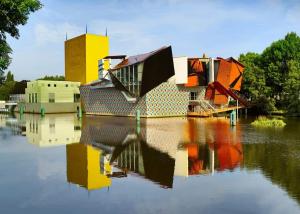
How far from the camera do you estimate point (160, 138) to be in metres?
24.8

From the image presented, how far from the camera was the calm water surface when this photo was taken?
9.91 m

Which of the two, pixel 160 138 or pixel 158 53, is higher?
pixel 158 53

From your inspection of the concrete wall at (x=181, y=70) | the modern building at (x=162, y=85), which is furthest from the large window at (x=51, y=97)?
the concrete wall at (x=181, y=70)

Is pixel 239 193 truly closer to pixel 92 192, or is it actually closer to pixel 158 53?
pixel 92 192

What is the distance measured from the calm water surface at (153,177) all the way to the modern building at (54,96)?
1990 inches

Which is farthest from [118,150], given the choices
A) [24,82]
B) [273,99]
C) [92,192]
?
[24,82]

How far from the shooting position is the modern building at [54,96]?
235 ft

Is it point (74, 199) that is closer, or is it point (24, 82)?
point (74, 199)

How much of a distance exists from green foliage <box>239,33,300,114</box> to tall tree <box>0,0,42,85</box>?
4651cm

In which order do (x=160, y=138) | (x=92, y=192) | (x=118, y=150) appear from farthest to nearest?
(x=160, y=138) → (x=118, y=150) → (x=92, y=192)

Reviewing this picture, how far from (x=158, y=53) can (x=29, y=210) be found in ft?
126

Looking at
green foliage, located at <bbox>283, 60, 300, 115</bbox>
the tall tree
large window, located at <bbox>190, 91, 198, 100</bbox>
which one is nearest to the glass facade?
large window, located at <bbox>190, 91, 198, 100</bbox>

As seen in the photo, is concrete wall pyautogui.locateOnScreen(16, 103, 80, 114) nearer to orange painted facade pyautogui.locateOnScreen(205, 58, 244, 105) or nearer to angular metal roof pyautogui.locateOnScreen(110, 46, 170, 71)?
angular metal roof pyautogui.locateOnScreen(110, 46, 170, 71)

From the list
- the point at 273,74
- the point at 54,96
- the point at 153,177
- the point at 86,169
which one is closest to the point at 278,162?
the point at 153,177
